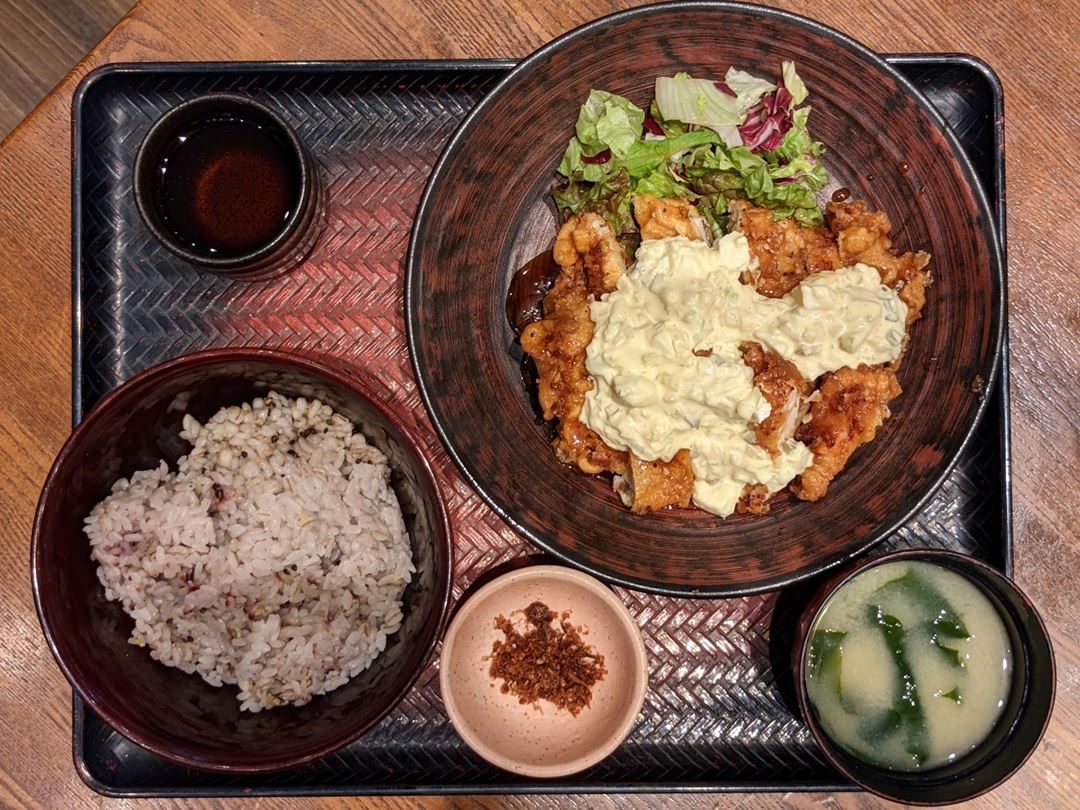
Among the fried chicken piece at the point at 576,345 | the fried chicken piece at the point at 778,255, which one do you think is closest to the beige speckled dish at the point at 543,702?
the fried chicken piece at the point at 576,345

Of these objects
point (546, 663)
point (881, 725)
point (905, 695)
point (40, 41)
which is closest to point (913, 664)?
point (905, 695)

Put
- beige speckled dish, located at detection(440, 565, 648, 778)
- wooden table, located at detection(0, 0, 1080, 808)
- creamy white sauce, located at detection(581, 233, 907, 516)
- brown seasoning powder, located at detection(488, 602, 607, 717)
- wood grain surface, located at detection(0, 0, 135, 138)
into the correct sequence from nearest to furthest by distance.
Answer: creamy white sauce, located at detection(581, 233, 907, 516)
beige speckled dish, located at detection(440, 565, 648, 778)
brown seasoning powder, located at detection(488, 602, 607, 717)
wooden table, located at detection(0, 0, 1080, 808)
wood grain surface, located at detection(0, 0, 135, 138)

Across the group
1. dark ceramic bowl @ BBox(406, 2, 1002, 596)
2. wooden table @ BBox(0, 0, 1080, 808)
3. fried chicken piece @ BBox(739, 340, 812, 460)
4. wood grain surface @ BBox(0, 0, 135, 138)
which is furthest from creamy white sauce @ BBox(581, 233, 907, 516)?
wood grain surface @ BBox(0, 0, 135, 138)

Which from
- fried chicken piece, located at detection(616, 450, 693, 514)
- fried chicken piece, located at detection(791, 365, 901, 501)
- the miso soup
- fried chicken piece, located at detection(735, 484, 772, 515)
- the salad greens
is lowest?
the miso soup

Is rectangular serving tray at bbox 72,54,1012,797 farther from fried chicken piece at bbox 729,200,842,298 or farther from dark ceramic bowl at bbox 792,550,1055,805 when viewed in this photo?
fried chicken piece at bbox 729,200,842,298

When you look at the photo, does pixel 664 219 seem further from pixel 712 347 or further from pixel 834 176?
pixel 834 176

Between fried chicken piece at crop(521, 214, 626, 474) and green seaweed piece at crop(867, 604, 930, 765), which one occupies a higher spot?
fried chicken piece at crop(521, 214, 626, 474)

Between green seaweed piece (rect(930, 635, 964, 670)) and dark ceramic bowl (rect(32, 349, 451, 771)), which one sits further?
green seaweed piece (rect(930, 635, 964, 670))

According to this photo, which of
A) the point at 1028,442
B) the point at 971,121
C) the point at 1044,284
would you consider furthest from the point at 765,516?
the point at 971,121
